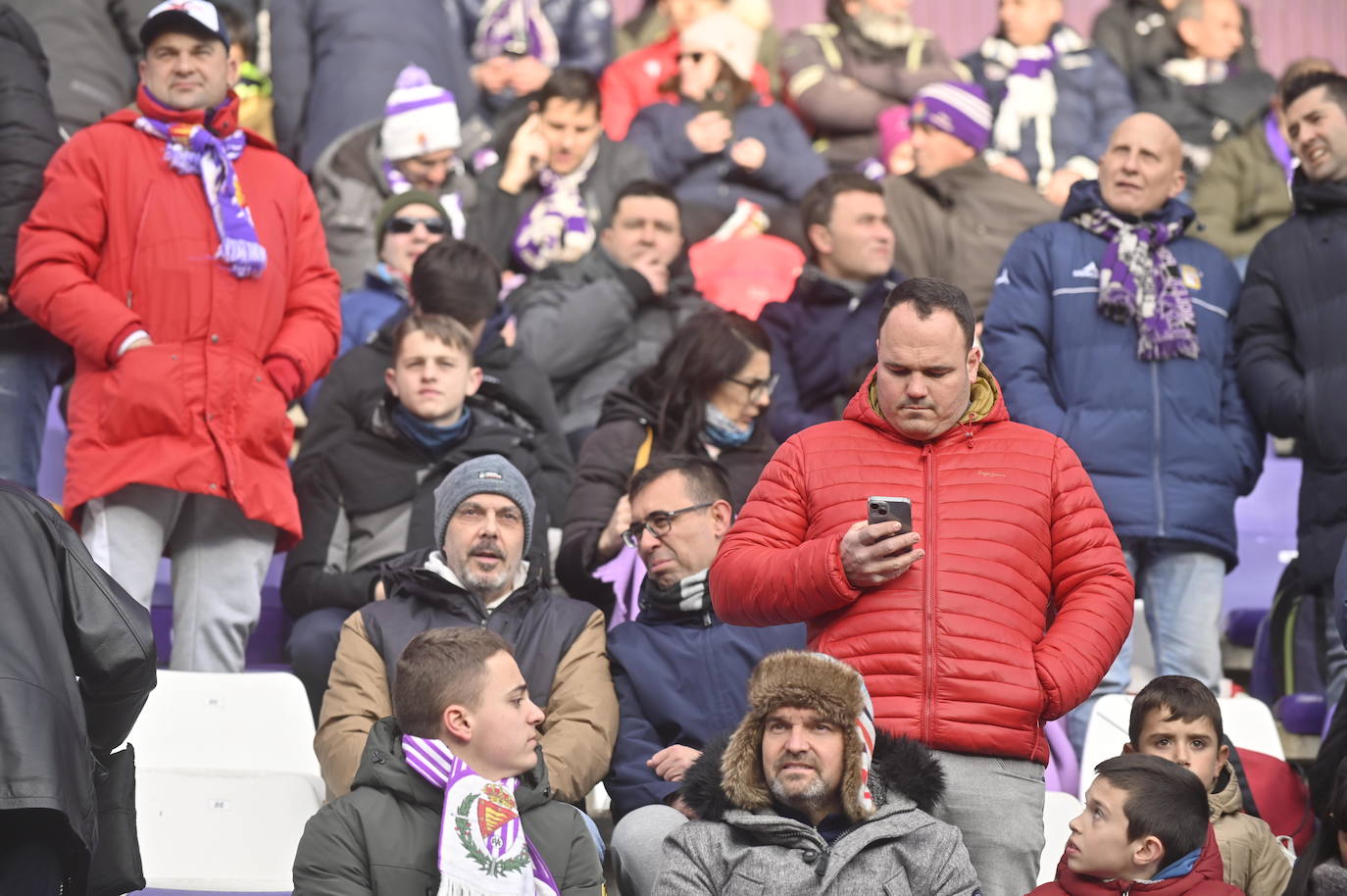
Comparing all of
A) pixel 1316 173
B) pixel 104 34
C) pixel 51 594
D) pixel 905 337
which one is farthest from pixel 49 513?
pixel 104 34

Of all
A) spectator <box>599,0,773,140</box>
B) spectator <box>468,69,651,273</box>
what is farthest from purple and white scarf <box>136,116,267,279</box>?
spectator <box>599,0,773,140</box>

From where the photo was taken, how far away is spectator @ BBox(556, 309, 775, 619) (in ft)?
19.4

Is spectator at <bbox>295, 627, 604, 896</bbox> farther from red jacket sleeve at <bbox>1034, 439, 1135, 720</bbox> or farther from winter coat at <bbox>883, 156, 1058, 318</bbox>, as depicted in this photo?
winter coat at <bbox>883, 156, 1058, 318</bbox>

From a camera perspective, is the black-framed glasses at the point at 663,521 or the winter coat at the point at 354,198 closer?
the black-framed glasses at the point at 663,521

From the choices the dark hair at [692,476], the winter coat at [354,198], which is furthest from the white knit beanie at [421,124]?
the dark hair at [692,476]

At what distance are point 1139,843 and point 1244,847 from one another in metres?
0.87

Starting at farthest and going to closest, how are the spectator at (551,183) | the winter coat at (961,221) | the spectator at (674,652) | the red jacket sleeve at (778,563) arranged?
the spectator at (551,183) < the winter coat at (961,221) < the spectator at (674,652) < the red jacket sleeve at (778,563)

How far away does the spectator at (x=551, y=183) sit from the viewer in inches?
307

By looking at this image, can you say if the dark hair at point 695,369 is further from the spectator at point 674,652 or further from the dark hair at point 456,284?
the spectator at point 674,652

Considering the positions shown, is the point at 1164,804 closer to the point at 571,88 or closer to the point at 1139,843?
the point at 1139,843

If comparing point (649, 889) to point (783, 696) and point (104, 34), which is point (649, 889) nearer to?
point (783, 696)

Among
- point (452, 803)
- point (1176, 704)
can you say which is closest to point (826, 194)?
point (1176, 704)

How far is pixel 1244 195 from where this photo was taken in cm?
Result: 824

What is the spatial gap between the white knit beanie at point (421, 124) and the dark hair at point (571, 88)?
585 mm
